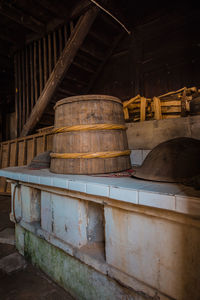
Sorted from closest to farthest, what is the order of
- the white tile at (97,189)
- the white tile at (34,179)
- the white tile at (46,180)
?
1. the white tile at (97,189)
2. the white tile at (46,180)
3. the white tile at (34,179)

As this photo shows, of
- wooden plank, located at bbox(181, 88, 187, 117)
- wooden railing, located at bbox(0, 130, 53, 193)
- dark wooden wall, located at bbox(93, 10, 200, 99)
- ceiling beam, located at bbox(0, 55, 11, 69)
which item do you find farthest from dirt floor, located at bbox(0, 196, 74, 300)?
ceiling beam, located at bbox(0, 55, 11, 69)

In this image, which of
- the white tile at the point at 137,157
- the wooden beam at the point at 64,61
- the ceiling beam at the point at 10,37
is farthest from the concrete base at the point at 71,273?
the ceiling beam at the point at 10,37

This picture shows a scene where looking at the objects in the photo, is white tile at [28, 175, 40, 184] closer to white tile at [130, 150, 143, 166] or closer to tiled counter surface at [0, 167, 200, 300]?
tiled counter surface at [0, 167, 200, 300]

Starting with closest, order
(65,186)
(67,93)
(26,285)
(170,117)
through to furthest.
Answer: (65,186) < (26,285) < (170,117) < (67,93)

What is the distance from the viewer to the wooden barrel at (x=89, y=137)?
6.34 feet

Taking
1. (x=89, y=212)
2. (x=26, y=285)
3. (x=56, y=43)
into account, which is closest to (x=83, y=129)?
(x=89, y=212)

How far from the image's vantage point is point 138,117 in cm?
278

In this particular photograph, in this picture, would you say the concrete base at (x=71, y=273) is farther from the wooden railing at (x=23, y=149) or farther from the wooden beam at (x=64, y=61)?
the wooden beam at (x=64, y=61)

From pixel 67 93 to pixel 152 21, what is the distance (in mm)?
2799

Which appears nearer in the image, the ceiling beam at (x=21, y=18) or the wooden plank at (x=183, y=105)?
the wooden plank at (x=183, y=105)

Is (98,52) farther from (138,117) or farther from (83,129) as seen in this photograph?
(83,129)

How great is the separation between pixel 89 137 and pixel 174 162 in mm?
882

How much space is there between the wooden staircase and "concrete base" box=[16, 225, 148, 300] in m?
3.50

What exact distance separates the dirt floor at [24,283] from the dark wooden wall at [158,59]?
13.7 ft
